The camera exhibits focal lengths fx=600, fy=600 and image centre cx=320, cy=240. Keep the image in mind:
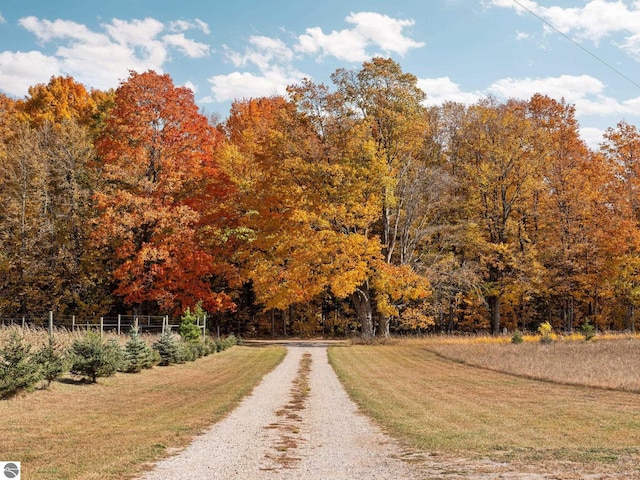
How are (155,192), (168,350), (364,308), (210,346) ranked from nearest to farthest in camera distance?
(168,350) < (210,346) < (155,192) < (364,308)

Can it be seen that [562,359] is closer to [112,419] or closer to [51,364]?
[112,419]

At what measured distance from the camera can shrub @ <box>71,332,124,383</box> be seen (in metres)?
16.6

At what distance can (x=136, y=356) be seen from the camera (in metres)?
20.2

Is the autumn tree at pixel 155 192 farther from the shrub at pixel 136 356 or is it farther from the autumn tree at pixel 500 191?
the autumn tree at pixel 500 191

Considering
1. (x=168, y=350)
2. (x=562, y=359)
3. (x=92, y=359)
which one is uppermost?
(x=92, y=359)

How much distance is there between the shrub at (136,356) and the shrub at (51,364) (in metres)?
3.00

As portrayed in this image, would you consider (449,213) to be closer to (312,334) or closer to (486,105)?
(486,105)

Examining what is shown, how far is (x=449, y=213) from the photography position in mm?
44531

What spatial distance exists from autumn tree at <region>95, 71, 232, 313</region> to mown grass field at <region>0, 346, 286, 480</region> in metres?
15.7

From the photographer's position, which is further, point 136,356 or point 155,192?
point 155,192

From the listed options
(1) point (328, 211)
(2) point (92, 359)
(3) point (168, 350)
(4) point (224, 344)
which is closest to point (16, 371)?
(2) point (92, 359)

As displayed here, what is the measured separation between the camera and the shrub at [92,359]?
1661cm

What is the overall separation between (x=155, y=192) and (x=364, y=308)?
47.9 feet

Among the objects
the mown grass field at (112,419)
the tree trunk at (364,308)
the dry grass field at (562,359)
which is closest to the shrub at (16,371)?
the mown grass field at (112,419)
